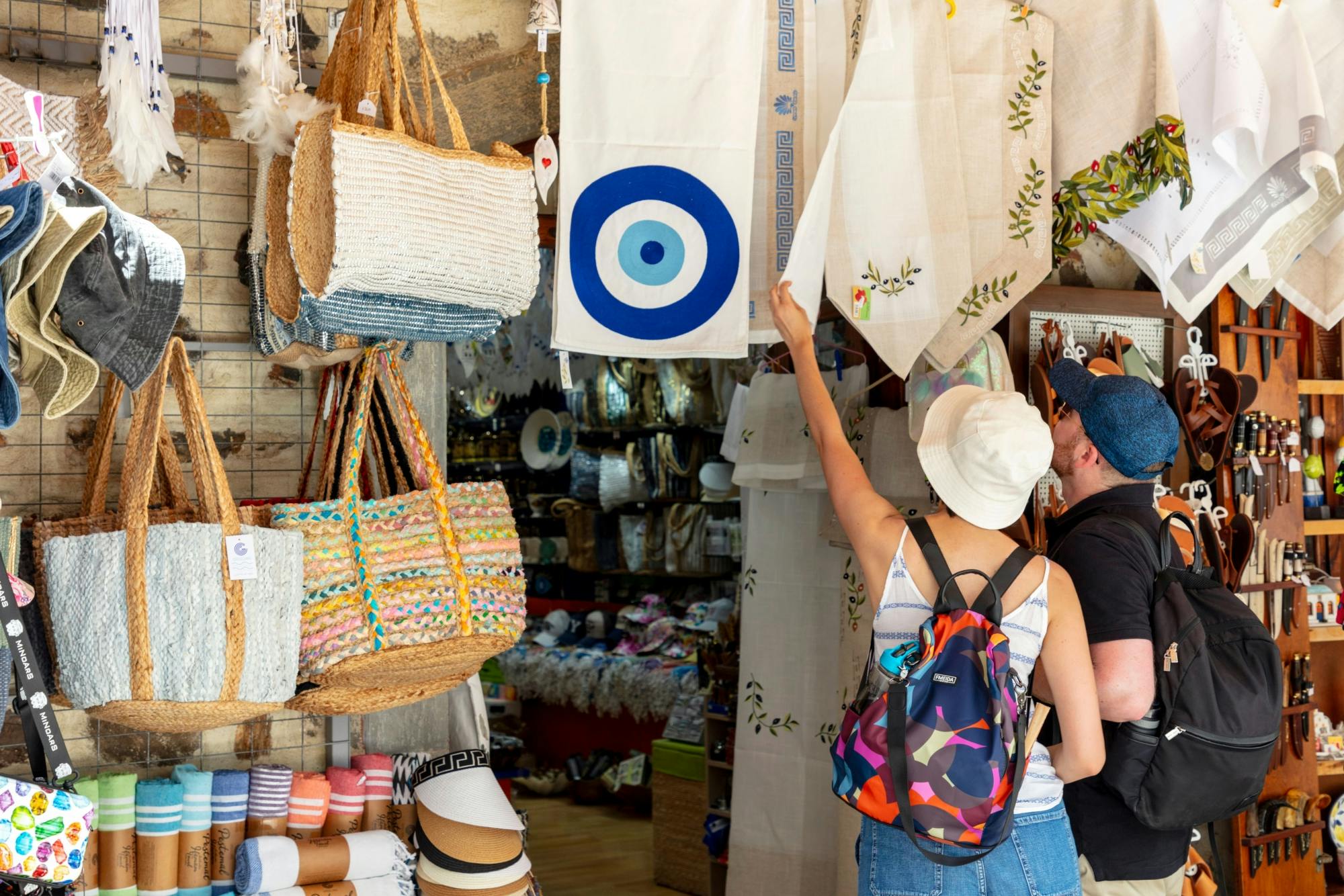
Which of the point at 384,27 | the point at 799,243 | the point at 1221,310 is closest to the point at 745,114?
the point at 799,243

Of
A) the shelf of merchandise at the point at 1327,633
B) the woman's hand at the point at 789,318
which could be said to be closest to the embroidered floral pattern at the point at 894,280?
the woman's hand at the point at 789,318

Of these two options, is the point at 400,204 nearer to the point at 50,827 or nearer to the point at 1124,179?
the point at 50,827

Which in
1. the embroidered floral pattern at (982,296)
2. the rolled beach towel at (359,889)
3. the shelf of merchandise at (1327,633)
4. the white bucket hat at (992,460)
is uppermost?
the embroidered floral pattern at (982,296)

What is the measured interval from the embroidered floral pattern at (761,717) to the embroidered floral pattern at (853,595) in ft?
1.43

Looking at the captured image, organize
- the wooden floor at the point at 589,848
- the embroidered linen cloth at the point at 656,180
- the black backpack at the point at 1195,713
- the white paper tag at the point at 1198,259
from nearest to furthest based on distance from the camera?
the black backpack at the point at 1195,713 → the embroidered linen cloth at the point at 656,180 → the white paper tag at the point at 1198,259 → the wooden floor at the point at 589,848

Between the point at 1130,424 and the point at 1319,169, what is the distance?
56.3 inches

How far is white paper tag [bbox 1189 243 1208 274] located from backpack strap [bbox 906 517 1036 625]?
1.51 metres

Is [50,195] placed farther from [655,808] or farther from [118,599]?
[655,808]

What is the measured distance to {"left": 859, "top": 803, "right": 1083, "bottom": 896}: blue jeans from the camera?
84.6 inches

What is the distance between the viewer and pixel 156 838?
7.79 ft

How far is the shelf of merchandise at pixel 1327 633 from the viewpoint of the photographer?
404 centimetres

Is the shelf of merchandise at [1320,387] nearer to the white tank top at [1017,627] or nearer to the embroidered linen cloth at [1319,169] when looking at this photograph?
the embroidered linen cloth at [1319,169]

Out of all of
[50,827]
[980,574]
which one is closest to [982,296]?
[980,574]

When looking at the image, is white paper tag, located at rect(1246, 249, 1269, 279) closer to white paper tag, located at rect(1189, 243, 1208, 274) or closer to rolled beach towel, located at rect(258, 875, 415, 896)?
white paper tag, located at rect(1189, 243, 1208, 274)
